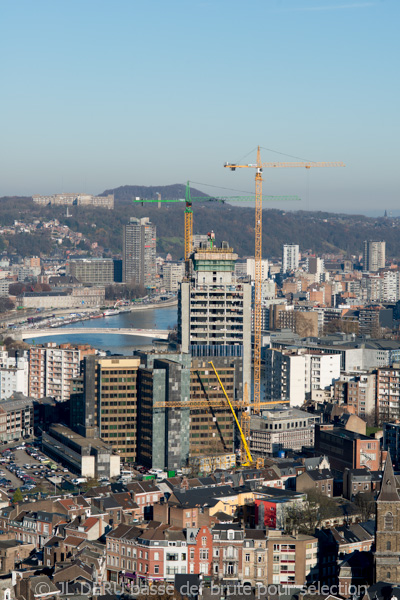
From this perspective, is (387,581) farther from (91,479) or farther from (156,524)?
(91,479)

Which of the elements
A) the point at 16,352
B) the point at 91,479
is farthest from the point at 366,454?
the point at 16,352

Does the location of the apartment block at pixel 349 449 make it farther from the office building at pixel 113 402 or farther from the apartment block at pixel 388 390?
the apartment block at pixel 388 390

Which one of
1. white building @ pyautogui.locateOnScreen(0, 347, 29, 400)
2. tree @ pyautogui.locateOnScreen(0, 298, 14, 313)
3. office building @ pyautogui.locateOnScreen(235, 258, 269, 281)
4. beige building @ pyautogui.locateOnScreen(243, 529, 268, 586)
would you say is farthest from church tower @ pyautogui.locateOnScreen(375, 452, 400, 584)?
office building @ pyautogui.locateOnScreen(235, 258, 269, 281)

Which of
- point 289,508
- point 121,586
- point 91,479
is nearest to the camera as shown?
point 121,586

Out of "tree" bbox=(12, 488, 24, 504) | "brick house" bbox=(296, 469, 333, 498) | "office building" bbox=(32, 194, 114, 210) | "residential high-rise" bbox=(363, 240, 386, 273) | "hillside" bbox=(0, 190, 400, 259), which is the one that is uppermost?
"office building" bbox=(32, 194, 114, 210)

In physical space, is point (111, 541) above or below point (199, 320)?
below

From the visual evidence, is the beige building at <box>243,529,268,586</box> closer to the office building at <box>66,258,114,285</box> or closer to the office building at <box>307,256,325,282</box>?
the office building at <box>307,256,325,282</box>

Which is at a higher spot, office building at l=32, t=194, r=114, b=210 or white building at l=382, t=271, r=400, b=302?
office building at l=32, t=194, r=114, b=210

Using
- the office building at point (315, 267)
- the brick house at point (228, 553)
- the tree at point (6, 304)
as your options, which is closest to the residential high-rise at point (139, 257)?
the office building at point (315, 267)
